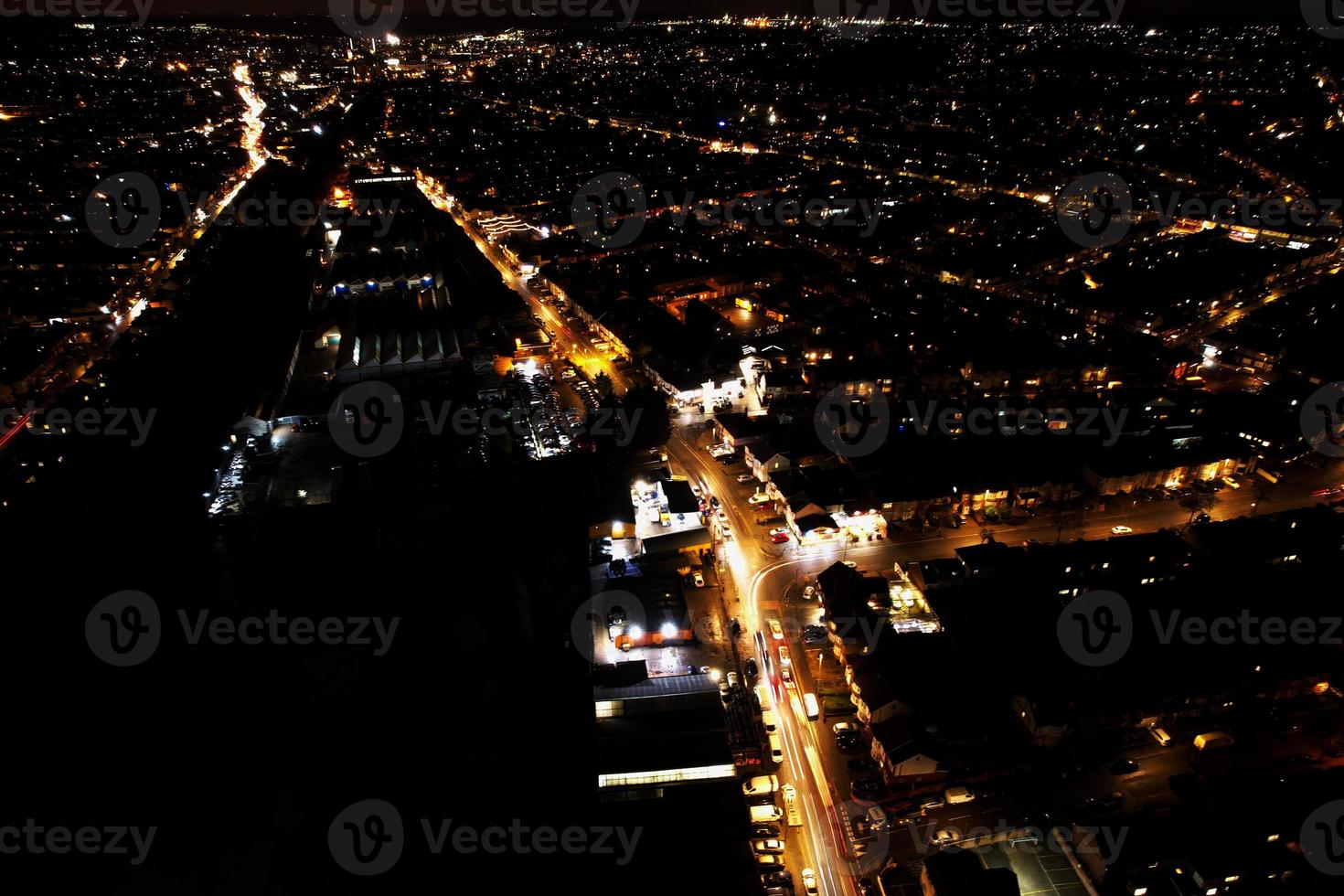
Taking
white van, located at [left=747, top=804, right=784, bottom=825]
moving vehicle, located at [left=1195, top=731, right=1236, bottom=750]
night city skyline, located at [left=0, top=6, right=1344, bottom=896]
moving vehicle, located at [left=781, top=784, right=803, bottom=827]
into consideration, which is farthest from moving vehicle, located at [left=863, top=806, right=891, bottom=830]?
moving vehicle, located at [left=1195, top=731, right=1236, bottom=750]

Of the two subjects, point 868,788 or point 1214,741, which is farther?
point 1214,741

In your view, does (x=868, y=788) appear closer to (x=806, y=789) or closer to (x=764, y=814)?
(x=806, y=789)

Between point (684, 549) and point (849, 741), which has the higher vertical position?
point (684, 549)

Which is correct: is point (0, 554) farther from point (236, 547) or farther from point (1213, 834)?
point (1213, 834)

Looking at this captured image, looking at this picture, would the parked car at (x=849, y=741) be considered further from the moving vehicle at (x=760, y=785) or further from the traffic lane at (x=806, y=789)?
the moving vehicle at (x=760, y=785)

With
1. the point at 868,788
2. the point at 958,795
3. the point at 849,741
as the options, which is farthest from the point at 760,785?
the point at 958,795

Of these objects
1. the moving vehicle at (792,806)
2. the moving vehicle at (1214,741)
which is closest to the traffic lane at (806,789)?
the moving vehicle at (792,806)
